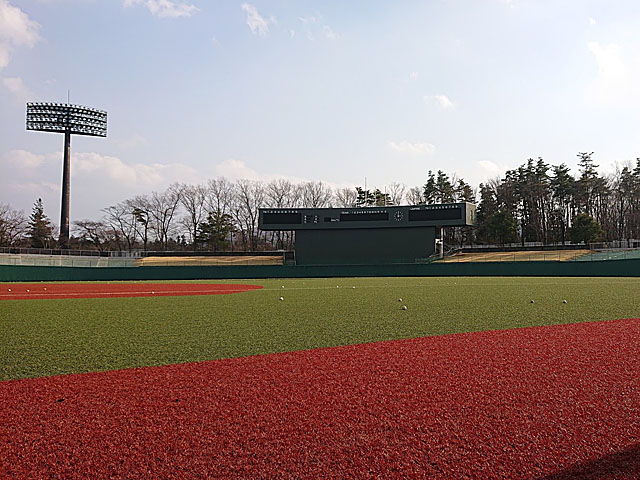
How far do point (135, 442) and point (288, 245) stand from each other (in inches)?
2636

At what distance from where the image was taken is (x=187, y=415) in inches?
171

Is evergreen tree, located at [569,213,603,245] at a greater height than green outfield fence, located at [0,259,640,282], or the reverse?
evergreen tree, located at [569,213,603,245]

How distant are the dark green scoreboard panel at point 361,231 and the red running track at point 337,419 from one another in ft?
128

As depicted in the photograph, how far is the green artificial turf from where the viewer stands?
715 cm

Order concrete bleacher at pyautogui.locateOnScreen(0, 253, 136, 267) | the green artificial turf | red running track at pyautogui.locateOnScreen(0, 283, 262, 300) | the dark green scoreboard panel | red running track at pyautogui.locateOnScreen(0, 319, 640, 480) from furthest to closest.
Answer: the dark green scoreboard panel, concrete bleacher at pyautogui.locateOnScreen(0, 253, 136, 267), red running track at pyautogui.locateOnScreen(0, 283, 262, 300), the green artificial turf, red running track at pyautogui.locateOnScreen(0, 319, 640, 480)

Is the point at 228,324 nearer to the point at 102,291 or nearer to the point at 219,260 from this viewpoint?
the point at 102,291

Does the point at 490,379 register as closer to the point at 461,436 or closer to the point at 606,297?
the point at 461,436

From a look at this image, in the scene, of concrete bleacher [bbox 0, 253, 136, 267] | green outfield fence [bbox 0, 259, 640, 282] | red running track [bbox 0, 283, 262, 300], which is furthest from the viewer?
concrete bleacher [bbox 0, 253, 136, 267]

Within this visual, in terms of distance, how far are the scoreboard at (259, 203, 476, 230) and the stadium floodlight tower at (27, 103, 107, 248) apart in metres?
31.8

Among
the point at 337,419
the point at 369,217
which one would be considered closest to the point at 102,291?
the point at 337,419

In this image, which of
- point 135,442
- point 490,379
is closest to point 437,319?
point 490,379

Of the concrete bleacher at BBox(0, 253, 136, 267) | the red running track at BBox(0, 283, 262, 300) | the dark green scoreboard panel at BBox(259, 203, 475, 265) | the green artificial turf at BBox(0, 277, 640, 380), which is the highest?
the dark green scoreboard panel at BBox(259, 203, 475, 265)

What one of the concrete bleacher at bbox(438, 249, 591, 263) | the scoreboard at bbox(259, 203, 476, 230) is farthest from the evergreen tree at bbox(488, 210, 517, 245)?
the scoreboard at bbox(259, 203, 476, 230)

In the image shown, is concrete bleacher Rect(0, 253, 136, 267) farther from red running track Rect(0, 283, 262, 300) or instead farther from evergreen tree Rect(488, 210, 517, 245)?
evergreen tree Rect(488, 210, 517, 245)
